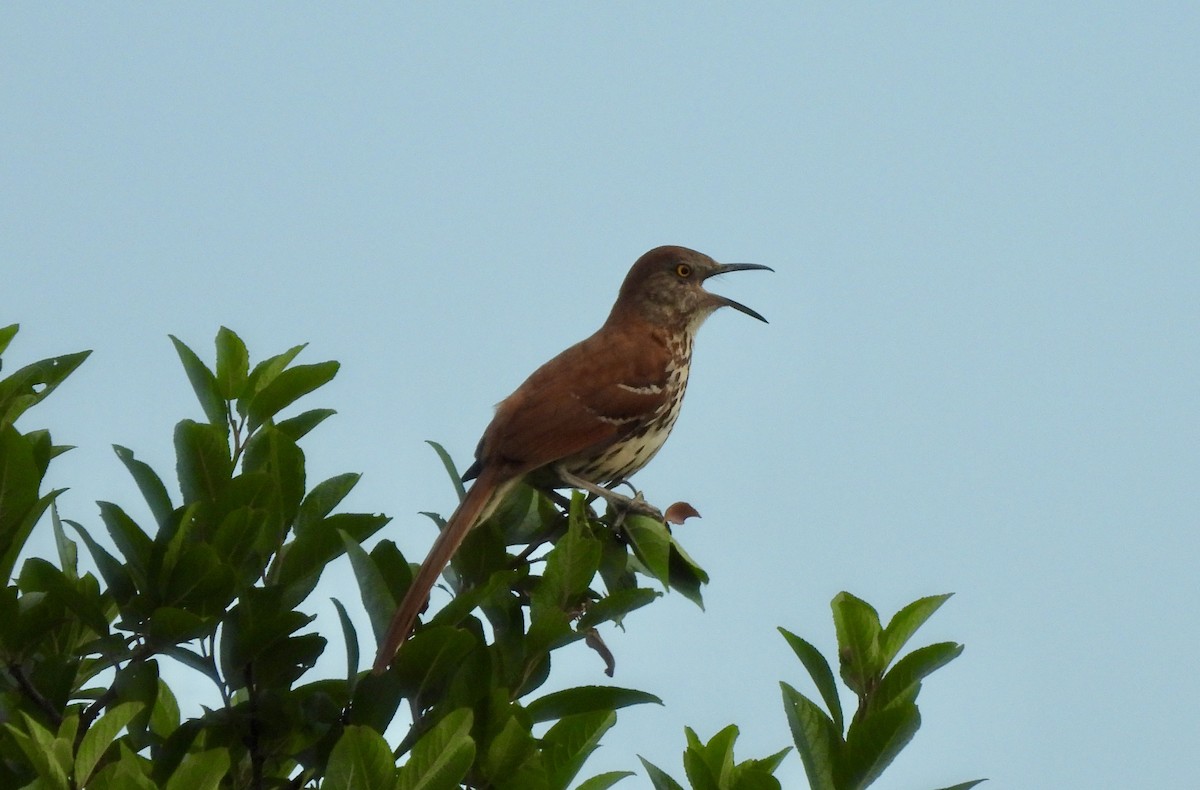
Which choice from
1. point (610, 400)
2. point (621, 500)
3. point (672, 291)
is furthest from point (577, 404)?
point (672, 291)

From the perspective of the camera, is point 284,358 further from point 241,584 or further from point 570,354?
point 570,354

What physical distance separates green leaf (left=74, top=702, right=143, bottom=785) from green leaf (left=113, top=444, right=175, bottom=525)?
1.96 feet

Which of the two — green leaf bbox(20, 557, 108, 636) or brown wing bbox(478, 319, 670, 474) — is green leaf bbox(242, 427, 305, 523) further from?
brown wing bbox(478, 319, 670, 474)

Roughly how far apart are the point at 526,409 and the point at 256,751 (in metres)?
1.92

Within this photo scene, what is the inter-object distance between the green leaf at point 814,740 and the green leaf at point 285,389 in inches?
50.4

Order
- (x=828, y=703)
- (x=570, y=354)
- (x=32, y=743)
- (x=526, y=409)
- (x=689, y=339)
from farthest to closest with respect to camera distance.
A: (x=689, y=339), (x=570, y=354), (x=526, y=409), (x=828, y=703), (x=32, y=743)

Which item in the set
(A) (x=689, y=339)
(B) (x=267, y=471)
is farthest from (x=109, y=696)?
(A) (x=689, y=339)

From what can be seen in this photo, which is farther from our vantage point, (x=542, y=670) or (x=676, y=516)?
(x=676, y=516)

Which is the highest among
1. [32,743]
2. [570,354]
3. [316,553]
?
[570,354]

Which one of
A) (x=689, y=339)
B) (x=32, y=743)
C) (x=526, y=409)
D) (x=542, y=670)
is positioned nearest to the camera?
(x=32, y=743)

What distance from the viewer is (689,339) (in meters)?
5.83

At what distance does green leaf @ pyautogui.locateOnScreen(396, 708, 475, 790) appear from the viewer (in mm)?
2447

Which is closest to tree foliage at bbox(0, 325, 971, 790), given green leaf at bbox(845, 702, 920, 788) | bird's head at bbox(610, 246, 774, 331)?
green leaf at bbox(845, 702, 920, 788)

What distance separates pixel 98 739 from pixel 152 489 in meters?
0.69
